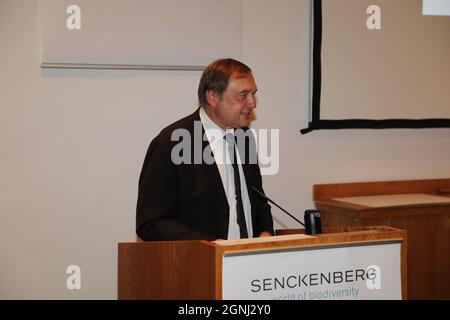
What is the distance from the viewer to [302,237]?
1.93m

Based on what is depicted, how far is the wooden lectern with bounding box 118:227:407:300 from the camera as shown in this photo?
1.81 meters

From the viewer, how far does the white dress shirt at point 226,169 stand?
8.56 feet

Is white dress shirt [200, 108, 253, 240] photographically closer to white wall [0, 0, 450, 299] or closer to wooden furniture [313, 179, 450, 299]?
white wall [0, 0, 450, 299]

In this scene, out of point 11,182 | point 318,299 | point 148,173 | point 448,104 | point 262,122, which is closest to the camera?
point 318,299

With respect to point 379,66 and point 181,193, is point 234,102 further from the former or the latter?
point 379,66

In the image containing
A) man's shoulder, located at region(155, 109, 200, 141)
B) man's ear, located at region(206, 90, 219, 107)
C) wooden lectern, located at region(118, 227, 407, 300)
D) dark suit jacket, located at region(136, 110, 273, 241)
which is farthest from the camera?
man's ear, located at region(206, 90, 219, 107)

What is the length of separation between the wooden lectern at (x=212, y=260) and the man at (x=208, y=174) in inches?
13.4

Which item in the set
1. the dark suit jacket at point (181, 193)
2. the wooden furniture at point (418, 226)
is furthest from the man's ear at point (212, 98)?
the wooden furniture at point (418, 226)

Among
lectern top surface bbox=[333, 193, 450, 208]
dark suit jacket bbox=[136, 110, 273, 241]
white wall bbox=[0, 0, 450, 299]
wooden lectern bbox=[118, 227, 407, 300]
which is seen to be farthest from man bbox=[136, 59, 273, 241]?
lectern top surface bbox=[333, 193, 450, 208]

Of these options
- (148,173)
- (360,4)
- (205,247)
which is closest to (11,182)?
(148,173)

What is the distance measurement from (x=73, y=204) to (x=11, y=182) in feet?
1.28

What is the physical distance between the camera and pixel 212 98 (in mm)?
2678

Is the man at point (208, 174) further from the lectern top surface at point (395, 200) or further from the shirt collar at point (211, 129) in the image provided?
the lectern top surface at point (395, 200)

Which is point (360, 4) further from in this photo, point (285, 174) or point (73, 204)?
point (73, 204)
